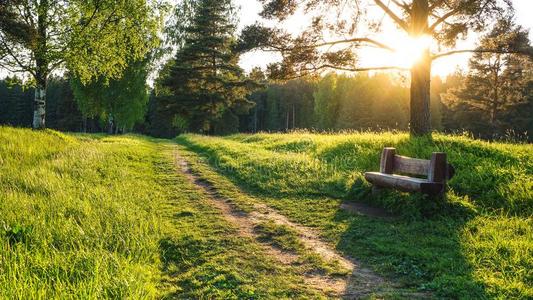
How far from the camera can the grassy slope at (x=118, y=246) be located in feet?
12.1

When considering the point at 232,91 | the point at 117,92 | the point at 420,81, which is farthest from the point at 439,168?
the point at 117,92

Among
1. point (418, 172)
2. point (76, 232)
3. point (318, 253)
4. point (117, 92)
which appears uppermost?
point (117, 92)

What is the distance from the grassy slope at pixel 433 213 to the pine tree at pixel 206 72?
87.1 feet

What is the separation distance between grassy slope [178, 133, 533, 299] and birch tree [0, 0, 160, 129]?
889cm

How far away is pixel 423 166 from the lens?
7191mm

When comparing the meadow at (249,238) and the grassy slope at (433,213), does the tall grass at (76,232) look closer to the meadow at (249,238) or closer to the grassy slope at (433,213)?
the meadow at (249,238)

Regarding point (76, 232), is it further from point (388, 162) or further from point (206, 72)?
point (206, 72)

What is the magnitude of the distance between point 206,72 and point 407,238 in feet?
115

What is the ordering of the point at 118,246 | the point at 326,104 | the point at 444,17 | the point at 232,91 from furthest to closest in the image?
1. the point at 326,104
2. the point at 232,91
3. the point at 444,17
4. the point at 118,246

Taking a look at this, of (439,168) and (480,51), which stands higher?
(480,51)

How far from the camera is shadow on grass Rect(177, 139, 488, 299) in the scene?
4191 millimetres

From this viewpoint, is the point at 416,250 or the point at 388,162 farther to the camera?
the point at 388,162

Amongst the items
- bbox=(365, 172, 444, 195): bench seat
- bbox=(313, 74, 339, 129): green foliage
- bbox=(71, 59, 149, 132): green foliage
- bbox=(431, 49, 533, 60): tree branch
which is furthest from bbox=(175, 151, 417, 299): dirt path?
bbox=(313, 74, 339, 129): green foliage

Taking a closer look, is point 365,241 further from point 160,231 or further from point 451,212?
point 160,231
